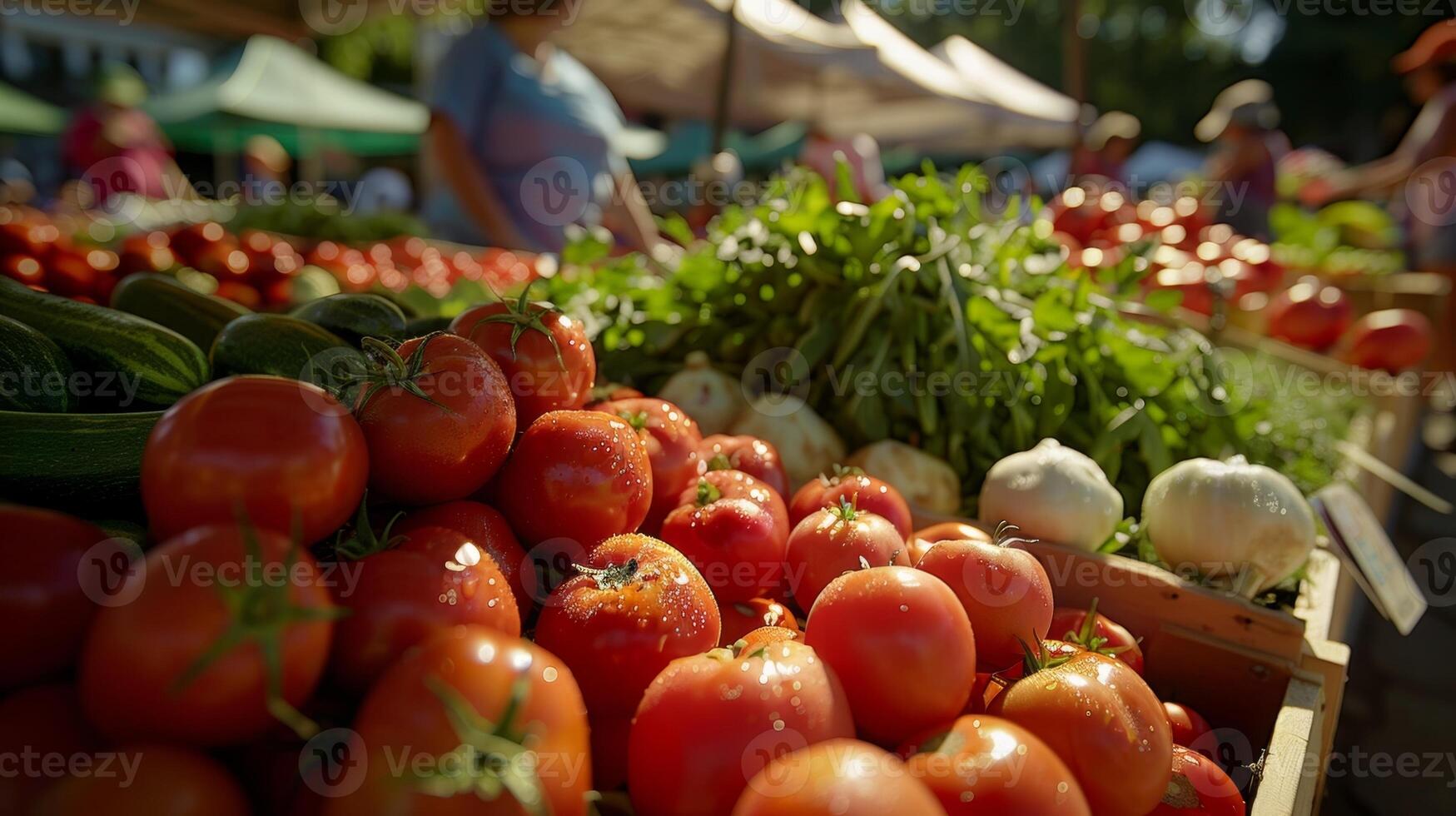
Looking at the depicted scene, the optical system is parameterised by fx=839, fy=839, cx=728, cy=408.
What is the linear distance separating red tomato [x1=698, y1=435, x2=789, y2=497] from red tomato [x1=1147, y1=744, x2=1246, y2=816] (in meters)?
0.81

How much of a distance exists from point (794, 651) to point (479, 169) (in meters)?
3.67

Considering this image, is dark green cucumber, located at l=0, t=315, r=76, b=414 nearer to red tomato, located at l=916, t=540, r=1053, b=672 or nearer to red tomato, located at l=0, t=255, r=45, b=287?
red tomato, located at l=916, t=540, r=1053, b=672

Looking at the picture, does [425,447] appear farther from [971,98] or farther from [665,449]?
[971,98]

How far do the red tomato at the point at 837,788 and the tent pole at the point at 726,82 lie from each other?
413cm

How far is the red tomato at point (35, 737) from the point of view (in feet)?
2.42

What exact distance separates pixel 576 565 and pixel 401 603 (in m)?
0.25

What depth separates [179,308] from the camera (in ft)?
6.02

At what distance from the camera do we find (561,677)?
0.84 meters

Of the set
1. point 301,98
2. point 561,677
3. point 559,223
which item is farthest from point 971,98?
point 301,98

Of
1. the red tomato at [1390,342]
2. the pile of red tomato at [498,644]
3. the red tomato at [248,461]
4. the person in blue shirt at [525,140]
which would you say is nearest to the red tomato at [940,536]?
the pile of red tomato at [498,644]

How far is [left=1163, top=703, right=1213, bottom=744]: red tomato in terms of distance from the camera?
4.61 feet

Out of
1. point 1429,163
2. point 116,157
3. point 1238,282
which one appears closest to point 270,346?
point 1238,282

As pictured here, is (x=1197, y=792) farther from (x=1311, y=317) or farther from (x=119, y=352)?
(x=1311, y=317)

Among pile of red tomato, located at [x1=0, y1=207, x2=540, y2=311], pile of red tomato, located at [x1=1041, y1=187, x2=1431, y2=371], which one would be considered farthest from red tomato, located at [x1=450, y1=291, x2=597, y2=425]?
pile of red tomato, located at [x1=1041, y1=187, x2=1431, y2=371]
